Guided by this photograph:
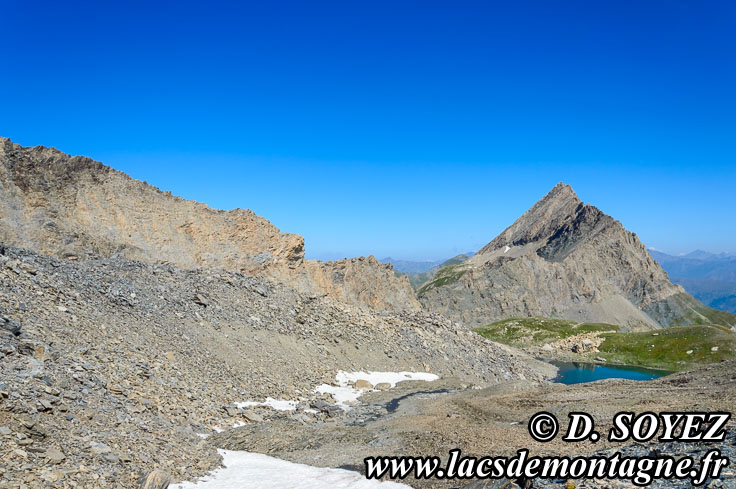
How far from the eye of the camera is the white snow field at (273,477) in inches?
845

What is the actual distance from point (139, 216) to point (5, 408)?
57413 mm

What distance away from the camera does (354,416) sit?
36.3 meters

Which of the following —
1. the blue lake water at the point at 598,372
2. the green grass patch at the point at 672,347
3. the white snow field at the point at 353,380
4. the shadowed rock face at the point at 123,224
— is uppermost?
the shadowed rock face at the point at 123,224

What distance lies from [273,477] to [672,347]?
127 metres

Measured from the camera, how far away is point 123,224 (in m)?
70.6

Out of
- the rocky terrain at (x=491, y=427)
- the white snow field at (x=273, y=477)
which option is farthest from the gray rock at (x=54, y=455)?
the rocky terrain at (x=491, y=427)

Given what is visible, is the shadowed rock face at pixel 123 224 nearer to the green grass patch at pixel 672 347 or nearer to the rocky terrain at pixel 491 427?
the rocky terrain at pixel 491 427

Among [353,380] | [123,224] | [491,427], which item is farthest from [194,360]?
[123,224]

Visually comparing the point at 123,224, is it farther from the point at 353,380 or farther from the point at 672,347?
the point at 672,347

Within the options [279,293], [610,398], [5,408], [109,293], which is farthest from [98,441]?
[279,293]

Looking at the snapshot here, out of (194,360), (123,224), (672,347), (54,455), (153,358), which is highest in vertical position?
(123,224)

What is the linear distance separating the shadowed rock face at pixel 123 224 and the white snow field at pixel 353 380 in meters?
27.5

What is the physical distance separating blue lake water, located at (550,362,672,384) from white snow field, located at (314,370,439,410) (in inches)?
2106

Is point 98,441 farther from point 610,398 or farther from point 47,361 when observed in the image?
point 610,398
